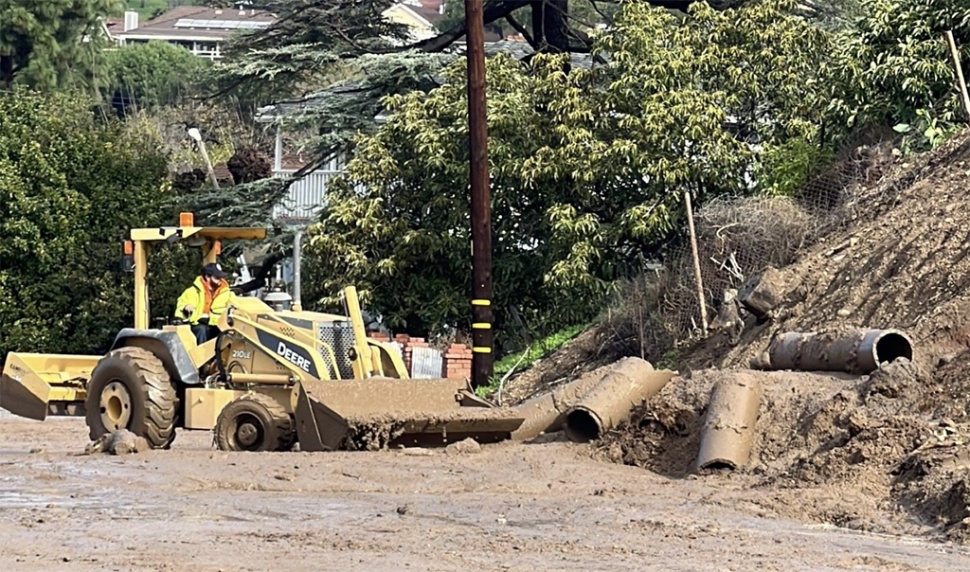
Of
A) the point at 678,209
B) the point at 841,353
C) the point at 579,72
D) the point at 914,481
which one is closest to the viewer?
the point at 914,481

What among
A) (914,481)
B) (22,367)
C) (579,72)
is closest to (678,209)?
(579,72)

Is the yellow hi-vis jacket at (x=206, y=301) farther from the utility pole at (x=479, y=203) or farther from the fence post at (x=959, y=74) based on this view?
the fence post at (x=959, y=74)

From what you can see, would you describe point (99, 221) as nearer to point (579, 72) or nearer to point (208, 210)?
point (208, 210)

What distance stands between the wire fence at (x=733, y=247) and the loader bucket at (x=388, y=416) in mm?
5515

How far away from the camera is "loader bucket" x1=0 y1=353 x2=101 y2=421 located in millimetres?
17766

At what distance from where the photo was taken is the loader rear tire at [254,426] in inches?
619

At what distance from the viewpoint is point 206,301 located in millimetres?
16938

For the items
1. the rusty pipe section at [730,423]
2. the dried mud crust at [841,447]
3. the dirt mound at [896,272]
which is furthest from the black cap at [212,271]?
the dirt mound at [896,272]

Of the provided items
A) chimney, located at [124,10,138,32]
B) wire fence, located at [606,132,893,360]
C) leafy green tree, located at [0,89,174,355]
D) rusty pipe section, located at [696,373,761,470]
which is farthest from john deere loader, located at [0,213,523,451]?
chimney, located at [124,10,138,32]

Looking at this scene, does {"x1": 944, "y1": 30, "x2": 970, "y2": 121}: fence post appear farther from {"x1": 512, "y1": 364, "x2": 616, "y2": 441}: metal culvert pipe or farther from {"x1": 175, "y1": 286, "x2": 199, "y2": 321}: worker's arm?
{"x1": 175, "y1": 286, "x2": 199, "y2": 321}: worker's arm

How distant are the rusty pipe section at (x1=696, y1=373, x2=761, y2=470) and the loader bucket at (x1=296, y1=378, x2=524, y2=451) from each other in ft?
7.01

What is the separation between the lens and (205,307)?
16.9 metres

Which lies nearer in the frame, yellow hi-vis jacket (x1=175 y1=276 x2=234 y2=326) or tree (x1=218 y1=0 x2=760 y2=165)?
yellow hi-vis jacket (x1=175 y1=276 x2=234 y2=326)

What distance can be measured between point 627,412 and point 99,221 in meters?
17.9
